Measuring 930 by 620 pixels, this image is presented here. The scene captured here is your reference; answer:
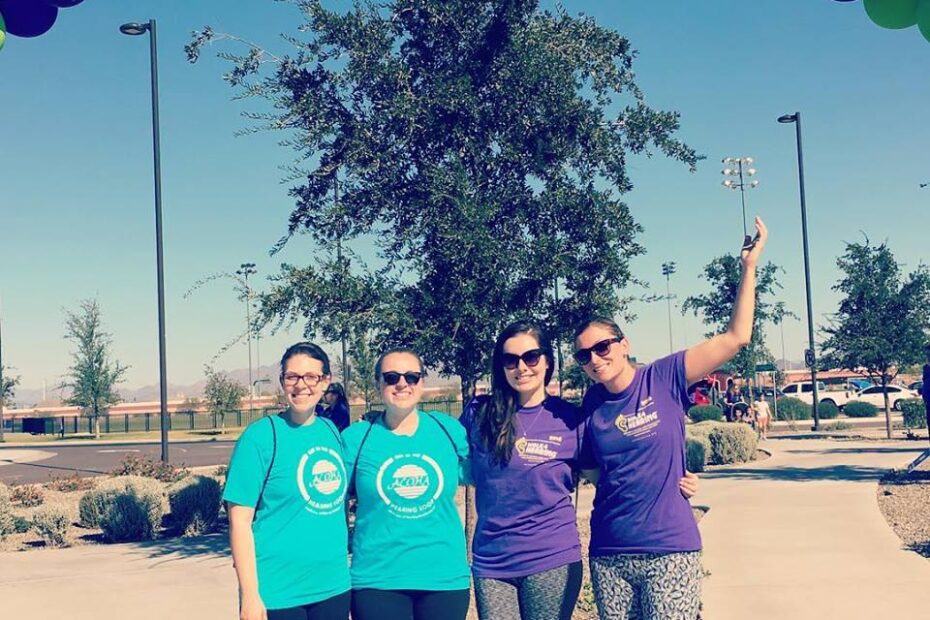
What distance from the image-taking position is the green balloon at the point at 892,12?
17.3ft

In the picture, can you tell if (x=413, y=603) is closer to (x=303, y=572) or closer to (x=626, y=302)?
(x=303, y=572)

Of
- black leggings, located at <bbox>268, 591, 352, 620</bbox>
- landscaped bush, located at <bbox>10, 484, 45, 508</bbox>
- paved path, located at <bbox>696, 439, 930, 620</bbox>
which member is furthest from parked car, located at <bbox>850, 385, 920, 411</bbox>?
black leggings, located at <bbox>268, 591, 352, 620</bbox>

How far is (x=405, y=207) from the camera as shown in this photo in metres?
7.17

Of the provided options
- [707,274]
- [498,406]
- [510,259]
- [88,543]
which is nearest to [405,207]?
[510,259]

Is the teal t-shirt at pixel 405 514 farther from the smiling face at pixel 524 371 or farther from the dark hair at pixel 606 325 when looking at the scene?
the dark hair at pixel 606 325

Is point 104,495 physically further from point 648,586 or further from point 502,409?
point 648,586

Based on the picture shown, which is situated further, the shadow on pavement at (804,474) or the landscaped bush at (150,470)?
Result: the landscaped bush at (150,470)

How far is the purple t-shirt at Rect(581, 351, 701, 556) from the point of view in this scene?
11.0 ft

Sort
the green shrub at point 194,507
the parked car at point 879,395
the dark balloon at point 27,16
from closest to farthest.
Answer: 1. the dark balloon at point 27,16
2. the green shrub at point 194,507
3. the parked car at point 879,395

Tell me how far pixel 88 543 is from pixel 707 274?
19455 mm

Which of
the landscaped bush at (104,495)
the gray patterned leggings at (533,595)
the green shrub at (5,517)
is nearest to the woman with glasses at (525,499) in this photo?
the gray patterned leggings at (533,595)

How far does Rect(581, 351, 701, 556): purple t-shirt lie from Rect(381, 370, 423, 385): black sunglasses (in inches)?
28.2

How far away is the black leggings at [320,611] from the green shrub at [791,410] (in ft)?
105

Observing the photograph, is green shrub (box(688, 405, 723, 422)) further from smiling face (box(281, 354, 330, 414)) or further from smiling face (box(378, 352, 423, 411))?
smiling face (box(281, 354, 330, 414))
